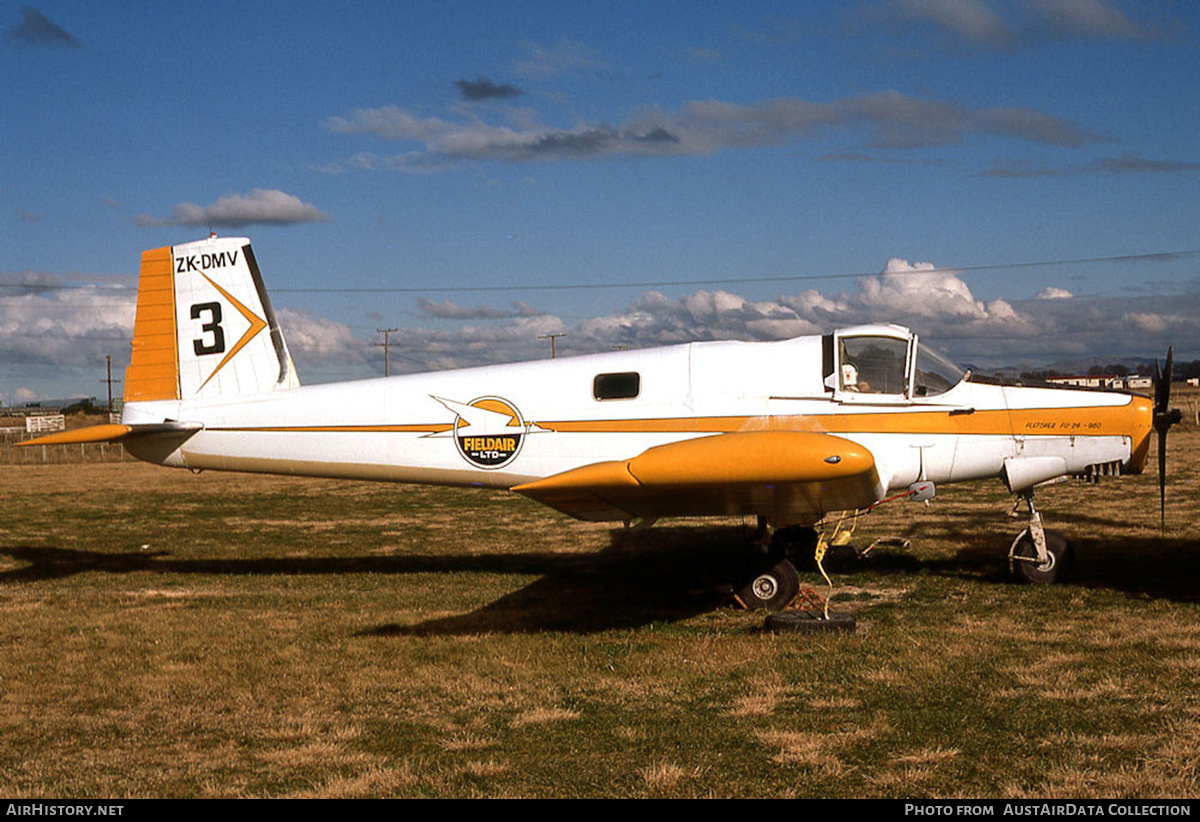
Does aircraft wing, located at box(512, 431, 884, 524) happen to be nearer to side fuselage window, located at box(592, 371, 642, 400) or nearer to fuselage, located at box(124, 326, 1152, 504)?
fuselage, located at box(124, 326, 1152, 504)

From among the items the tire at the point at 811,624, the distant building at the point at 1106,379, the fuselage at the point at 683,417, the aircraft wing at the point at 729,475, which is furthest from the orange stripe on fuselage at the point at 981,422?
the tire at the point at 811,624

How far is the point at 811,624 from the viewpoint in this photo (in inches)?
364

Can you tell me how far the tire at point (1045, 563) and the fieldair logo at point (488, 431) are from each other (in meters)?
5.92

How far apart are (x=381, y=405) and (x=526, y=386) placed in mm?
1890

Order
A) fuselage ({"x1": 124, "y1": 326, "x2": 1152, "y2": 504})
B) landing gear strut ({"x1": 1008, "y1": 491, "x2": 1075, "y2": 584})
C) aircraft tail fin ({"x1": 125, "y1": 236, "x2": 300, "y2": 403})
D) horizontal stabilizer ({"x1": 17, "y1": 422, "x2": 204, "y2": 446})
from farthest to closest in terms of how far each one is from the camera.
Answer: aircraft tail fin ({"x1": 125, "y1": 236, "x2": 300, "y2": 403}) → horizontal stabilizer ({"x1": 17, "y1": 422, "x2": 204, "y2": 446}) → landing gear strut ({"x1": 1008, "y1": 491, "x2": 1075, "y2": 584}) → fuselage ({"x1": 124, "y1": 326, "x2": 1152, "y2": 504})

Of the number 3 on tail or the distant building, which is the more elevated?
the number 3 on tail

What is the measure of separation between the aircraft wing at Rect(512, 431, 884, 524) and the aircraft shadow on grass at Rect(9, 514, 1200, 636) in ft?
6.34

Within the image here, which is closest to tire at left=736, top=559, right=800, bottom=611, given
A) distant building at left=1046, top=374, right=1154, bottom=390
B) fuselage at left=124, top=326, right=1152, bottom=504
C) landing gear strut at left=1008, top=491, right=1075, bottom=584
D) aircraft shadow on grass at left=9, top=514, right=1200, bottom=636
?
aircraft shadow on grass at left=9, top=514, right=1200, bottom=636

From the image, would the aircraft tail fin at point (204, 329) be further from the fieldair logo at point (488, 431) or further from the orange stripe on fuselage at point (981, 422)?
the orange stripe on fuselage at point (981, 422)

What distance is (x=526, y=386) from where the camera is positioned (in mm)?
11227

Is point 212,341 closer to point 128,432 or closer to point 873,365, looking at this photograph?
point 128,432

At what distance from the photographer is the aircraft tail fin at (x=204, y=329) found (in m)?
12.6

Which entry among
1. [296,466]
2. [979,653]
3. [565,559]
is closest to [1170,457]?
[565,559]

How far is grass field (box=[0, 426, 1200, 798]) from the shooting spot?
234 inches
